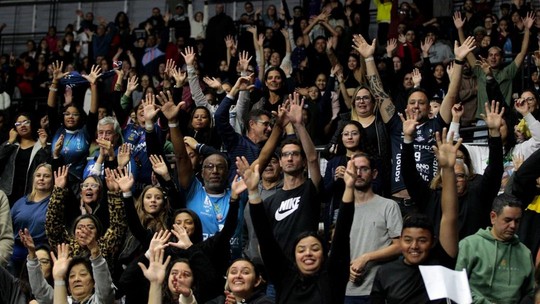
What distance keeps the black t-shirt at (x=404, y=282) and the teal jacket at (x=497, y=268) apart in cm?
36

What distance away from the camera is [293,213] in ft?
24.0

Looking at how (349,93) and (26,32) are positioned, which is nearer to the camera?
(349,93)

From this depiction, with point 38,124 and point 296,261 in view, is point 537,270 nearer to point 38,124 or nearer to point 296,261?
point 296,261

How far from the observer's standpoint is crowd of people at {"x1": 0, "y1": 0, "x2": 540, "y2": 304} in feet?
21.5

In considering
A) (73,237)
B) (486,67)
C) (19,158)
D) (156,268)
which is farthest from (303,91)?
(156,268)

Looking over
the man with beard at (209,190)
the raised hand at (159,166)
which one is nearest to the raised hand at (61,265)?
the man with beard at (209,190)

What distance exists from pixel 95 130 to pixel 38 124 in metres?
3.43

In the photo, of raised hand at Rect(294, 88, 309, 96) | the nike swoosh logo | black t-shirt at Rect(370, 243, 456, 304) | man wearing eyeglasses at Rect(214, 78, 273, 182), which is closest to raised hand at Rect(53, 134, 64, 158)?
man wearing eyeglasses at Rect(214, 78, 273, 182)

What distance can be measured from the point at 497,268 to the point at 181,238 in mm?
2284

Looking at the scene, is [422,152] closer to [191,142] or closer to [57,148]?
[191,142]

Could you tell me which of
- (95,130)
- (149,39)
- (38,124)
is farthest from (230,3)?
(95,130)

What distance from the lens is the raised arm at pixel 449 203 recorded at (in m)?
6.36

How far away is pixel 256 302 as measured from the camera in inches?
264

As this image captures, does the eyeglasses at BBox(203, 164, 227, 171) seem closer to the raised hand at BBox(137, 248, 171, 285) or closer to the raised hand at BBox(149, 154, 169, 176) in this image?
the raised hand at BBox(149, 154, 169, 176)
